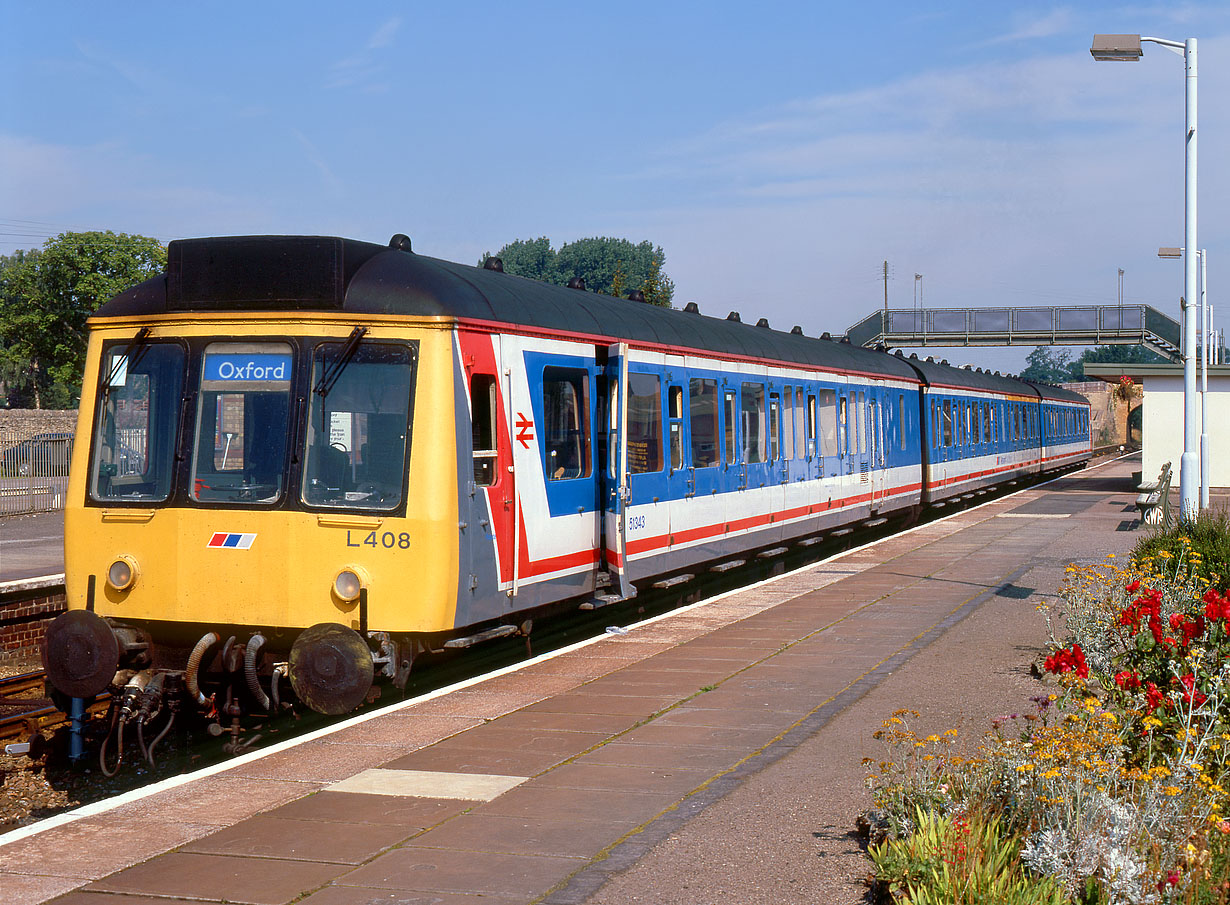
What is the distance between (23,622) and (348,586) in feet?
25.1

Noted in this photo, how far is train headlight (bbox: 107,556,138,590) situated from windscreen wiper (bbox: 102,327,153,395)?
1.26 m

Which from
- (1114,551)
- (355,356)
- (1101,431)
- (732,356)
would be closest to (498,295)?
(355,356)

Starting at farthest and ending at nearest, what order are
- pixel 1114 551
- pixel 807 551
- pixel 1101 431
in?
pixel 1101 431, pixel 807 551, pixel 1114 551

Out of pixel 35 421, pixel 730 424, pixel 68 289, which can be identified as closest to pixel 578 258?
pixel 68 289

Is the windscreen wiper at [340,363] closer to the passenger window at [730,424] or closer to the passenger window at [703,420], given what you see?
the passenger window at [703,420]

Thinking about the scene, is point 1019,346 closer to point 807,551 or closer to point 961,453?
point 961,453

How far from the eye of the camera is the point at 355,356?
921cm

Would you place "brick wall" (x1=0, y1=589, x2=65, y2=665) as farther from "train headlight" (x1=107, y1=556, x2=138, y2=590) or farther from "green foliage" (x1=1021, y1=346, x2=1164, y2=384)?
"green foliage" (x1=1021, y1=346, x2=1164, y2=384)

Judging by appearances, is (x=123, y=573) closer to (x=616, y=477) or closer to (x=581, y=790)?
(x=581, y=790)

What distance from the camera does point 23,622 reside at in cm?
1482

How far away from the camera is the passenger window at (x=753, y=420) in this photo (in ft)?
54.1

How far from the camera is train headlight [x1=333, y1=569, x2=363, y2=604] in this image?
8.91m

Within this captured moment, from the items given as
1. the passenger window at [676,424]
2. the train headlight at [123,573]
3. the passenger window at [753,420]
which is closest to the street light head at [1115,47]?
the passenger window at [753,420]

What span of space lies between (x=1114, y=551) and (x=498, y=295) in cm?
1230
